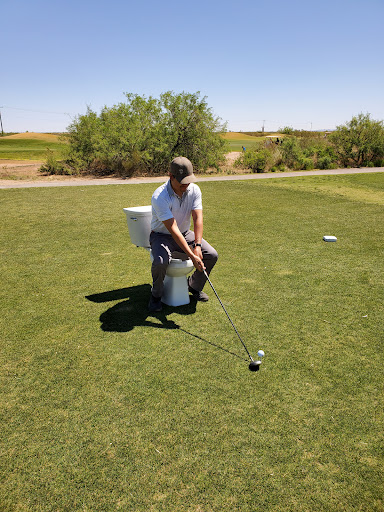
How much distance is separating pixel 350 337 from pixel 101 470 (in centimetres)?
213

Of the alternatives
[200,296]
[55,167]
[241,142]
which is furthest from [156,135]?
[241,142]

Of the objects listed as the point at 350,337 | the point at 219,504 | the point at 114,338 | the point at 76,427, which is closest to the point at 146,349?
the point at 114,338

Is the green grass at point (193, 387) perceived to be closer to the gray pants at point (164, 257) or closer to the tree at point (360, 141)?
the gray pants at point (164, 257)

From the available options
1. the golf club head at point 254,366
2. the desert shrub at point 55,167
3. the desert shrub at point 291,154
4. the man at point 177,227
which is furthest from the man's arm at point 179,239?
the desert shrub at point 291,154

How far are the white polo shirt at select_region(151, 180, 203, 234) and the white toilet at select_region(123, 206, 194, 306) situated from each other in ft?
0.58

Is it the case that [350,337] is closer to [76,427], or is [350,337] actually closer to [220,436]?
[220,436]

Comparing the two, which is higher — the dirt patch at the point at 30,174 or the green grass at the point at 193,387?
the dirt patch at the point at 30,174

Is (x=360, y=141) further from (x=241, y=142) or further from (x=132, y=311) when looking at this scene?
(x=241, y=142)

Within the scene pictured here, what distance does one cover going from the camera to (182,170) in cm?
310

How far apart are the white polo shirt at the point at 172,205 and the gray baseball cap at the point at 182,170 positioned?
0.17 metres

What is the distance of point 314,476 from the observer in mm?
1851

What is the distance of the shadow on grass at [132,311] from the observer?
3236mm

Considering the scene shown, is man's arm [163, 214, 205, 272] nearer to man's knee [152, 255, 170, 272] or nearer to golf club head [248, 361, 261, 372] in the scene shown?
man's knee [152, 255, 170, 272]

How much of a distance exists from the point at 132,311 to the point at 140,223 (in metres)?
0.87
